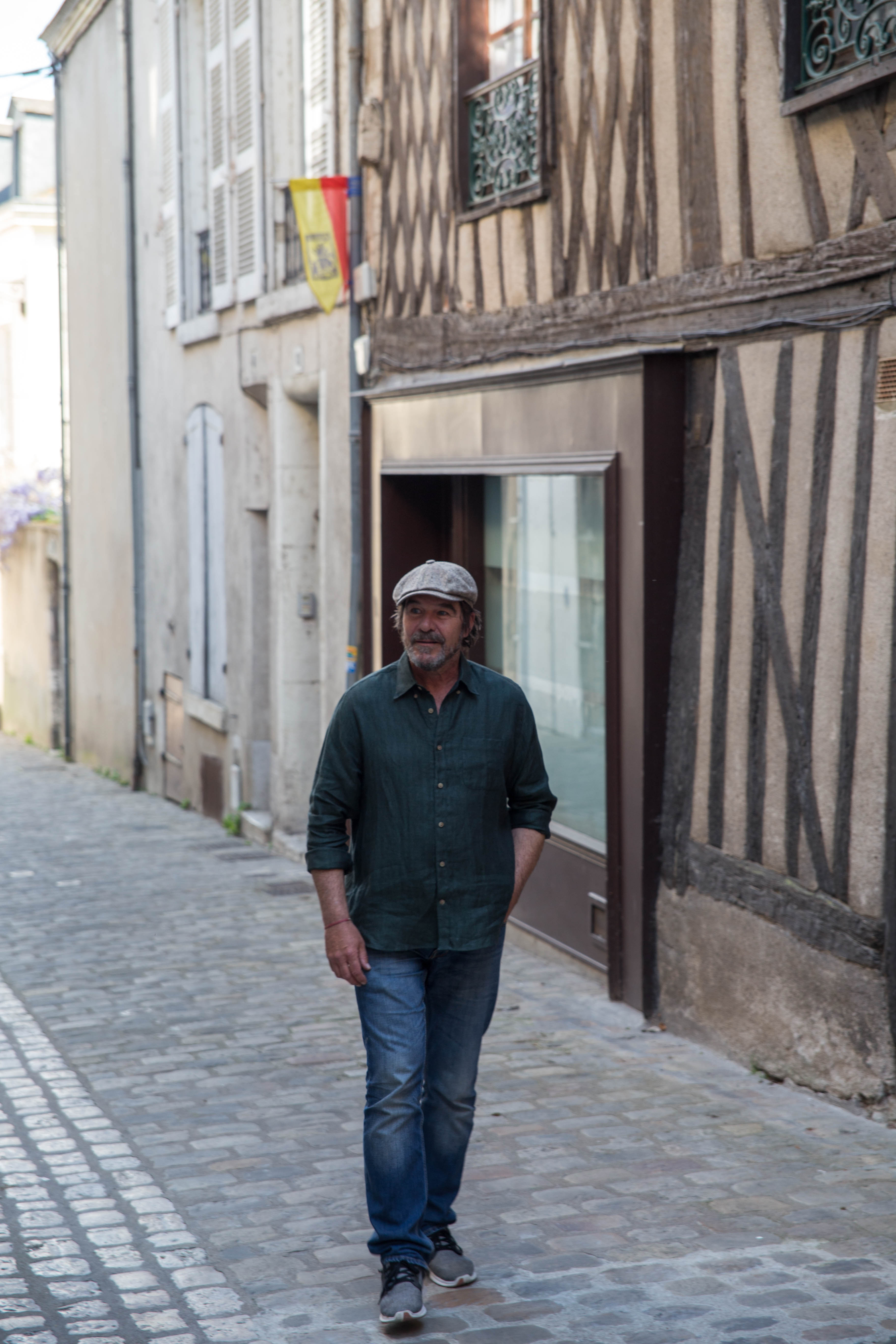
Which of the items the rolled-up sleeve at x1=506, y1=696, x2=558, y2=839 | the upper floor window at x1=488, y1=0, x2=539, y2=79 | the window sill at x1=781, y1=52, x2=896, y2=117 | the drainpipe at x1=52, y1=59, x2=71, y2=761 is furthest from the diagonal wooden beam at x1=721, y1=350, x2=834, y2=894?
the drainpipe at x1=52, y1=59, x2=71, y2=761

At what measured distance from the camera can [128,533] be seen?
1580cm

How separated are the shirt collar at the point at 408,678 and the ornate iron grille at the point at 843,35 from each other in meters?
2.31

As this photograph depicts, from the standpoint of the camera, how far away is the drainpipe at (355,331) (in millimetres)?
9406

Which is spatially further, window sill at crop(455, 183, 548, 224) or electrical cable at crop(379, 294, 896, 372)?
window sill at crop(455, 183, 548, 224)

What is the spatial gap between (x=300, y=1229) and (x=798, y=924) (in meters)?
1.91

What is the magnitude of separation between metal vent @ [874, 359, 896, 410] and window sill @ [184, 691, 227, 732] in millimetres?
8133

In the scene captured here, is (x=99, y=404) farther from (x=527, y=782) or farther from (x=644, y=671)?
(x=527, y=782)

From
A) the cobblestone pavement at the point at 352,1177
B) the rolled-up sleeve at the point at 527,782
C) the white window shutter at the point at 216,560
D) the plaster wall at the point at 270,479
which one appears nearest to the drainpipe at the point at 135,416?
the plaster wall at the point at 270,479

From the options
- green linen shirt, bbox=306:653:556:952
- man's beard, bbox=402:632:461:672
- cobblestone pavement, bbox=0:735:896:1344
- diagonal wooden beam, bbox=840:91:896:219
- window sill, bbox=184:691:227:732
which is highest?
diagonal wooden beam, bbox=840:91:896:219

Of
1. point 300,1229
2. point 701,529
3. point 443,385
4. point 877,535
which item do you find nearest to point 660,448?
point 701,529

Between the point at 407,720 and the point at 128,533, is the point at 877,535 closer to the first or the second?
the point at 407,720

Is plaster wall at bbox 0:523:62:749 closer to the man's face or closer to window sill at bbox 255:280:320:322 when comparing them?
window sill at bbox 255:280:320:322

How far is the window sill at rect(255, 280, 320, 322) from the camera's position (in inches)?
409

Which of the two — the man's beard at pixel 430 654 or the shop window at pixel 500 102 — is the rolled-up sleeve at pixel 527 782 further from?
the shop window at pixel 500 102
